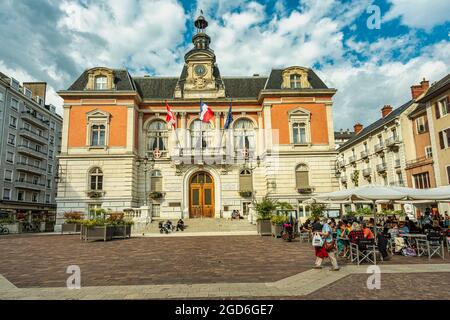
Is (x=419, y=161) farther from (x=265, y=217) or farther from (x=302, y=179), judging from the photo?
(x=265, y=217)

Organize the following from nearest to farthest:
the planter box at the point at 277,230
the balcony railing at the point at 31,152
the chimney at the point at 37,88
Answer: the planter box at the point at 277,230, the balcony railing at the point at 31,152, the chimney at the point at 37,88

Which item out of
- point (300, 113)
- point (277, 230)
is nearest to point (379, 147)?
point (300, 113)

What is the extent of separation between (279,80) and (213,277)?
87.1 ft

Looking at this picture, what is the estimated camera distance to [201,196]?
2983 centimetres

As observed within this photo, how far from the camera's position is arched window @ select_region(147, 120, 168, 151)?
31.0 m

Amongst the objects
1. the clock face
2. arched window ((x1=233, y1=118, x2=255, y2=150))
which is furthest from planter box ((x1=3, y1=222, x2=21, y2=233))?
the clock face

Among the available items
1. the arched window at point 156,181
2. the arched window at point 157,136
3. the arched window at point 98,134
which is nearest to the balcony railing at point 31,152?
the arched window at point 98,134

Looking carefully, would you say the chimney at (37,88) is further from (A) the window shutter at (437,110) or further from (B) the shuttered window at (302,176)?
(A) the window shutter at (437,110)

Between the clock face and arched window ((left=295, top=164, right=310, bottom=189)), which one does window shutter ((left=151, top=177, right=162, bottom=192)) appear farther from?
arched window ((left=295, top=164, right=310, bottom=189))

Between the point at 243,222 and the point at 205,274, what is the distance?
18246mm

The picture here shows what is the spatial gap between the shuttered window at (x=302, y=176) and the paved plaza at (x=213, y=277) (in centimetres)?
1752

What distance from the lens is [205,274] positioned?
326 inches

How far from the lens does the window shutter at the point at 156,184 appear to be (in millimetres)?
29647
